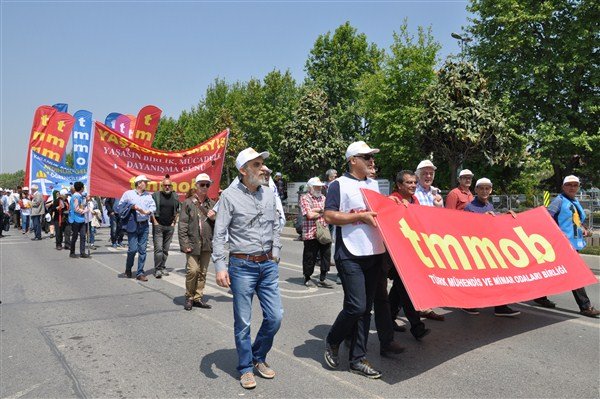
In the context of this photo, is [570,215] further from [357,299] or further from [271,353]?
[271,353]

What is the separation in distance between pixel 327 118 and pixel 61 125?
18.9m

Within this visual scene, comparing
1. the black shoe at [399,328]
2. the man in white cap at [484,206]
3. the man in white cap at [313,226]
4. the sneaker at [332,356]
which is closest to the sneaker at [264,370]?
the sneaker at [332,356]

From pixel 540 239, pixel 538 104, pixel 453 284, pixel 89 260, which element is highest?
pixel 538 104

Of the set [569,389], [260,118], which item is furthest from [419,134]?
[260,118]

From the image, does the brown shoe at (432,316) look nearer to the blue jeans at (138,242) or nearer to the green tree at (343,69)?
the blue jeans at (138,242)

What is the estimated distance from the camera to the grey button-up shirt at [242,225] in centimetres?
426

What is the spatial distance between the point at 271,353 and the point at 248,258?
1365mm

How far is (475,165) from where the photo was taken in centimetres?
2666

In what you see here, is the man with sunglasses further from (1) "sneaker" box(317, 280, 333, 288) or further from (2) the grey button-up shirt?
(2) the grey button-up shirt

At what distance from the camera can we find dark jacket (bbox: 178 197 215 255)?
7223 mm

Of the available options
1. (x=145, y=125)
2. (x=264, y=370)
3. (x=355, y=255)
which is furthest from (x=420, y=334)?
(x=145, y=125)

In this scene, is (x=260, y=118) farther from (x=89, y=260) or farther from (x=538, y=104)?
(x=89, y=260)

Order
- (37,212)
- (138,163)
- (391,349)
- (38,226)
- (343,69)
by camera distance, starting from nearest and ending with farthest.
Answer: (391,349) → (138,163) → (38,226) → (37,212) → (343,69)

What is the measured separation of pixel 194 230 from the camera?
7262 mm
